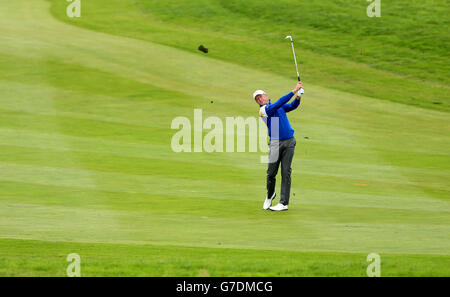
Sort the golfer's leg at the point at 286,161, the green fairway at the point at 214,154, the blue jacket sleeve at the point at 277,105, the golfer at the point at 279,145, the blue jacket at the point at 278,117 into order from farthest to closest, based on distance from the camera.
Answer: the golfer's leg at the point at 286,161 < the golfer at the point at 279,145 < the blue jacket at the point at 278,117 < the blue jacket sleeve at the point at 277,105 < the green fairway at the point at 214,154

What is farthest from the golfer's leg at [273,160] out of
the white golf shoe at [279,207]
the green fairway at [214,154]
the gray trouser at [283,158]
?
the green fairway at [214,154]

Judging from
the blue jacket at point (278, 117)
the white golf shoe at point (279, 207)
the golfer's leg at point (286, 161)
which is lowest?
the white golf shoe at point (279, 207)

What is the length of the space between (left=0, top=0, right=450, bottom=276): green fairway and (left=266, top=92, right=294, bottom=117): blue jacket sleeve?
5.89 feet

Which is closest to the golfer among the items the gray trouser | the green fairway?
the gray trouser

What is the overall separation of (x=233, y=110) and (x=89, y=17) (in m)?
17.2

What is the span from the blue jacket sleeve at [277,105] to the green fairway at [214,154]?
70.7 inches

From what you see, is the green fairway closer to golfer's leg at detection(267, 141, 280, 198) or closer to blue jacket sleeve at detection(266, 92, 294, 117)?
golfer's leg at detection(267, 141, 280, 198)

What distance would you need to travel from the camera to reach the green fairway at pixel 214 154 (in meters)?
9.92

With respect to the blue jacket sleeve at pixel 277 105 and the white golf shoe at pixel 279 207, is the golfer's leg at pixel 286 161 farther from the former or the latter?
the blue jacket sleeve at pixel 277 105

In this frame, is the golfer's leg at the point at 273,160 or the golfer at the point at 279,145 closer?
the golfer at the point at 279,145

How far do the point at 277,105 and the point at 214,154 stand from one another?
616 centimetres

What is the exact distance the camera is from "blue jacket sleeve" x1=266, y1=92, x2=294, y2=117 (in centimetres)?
1248

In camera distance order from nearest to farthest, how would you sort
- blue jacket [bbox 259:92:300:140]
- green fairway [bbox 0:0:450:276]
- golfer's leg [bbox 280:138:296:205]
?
green fairway [bbox 0:0:450:276] < blue jacket [bbox 259:92:300:140] < golfer's leg [bbox 280:138:296:205]
